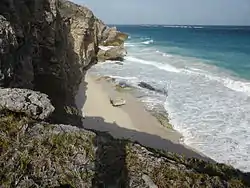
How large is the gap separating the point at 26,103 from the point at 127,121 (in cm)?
895

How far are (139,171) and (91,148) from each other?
68cm

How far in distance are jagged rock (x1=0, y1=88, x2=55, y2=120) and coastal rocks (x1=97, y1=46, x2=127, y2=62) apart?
79.6 ft

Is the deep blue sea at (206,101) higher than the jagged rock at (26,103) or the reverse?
the reverse

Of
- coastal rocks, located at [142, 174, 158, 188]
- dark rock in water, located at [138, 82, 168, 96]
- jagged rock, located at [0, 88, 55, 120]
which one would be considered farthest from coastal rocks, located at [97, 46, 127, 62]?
coastal rocks, located at [142, 174, 158, 188]

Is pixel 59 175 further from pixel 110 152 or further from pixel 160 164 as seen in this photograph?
pixel 160 164

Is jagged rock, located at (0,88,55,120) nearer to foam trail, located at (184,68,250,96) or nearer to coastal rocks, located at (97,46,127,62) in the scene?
foam trail, located at (184,68,250,96)

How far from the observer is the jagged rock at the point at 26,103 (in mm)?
4632

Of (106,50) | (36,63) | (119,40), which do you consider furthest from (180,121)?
(119,40)

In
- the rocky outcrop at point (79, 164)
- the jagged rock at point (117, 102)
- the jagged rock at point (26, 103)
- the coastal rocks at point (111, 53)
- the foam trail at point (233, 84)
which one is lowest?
the foam trail at point (233, 84)

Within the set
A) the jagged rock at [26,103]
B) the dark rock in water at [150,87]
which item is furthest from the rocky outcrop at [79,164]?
the dark rock in water at [150,87]

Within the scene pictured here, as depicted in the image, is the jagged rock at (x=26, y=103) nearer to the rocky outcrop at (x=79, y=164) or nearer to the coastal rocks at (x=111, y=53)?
the rocky outcrop at (x=79, y=164)

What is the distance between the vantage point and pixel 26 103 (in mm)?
4793

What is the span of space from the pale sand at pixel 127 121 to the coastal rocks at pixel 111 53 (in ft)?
38.6

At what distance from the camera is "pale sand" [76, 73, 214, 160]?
11727 millimetres
